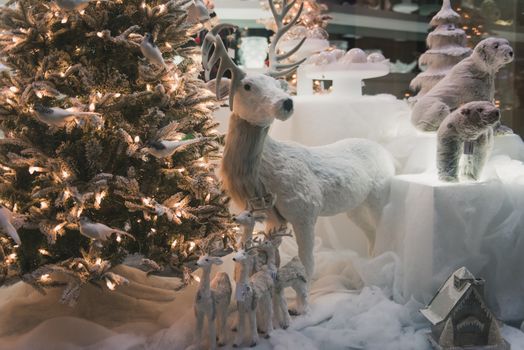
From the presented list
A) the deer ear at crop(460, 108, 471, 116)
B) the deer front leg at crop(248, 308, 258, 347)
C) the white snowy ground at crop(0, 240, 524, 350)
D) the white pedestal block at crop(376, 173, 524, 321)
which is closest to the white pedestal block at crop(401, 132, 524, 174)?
the white pedestal block at crop(376, 173, 524, 321)

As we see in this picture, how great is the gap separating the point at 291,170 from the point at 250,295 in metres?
0.65

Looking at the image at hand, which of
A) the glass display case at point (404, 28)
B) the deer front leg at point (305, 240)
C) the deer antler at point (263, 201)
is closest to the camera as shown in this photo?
the deer antler at point (263, 201)

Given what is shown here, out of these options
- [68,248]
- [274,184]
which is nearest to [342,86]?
[274,184]

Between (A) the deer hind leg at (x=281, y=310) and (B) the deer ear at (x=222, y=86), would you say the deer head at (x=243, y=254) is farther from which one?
(B) the deer ear at (x=222, y=86)

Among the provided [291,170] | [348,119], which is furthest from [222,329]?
[348,119]

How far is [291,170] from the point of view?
2.30 m

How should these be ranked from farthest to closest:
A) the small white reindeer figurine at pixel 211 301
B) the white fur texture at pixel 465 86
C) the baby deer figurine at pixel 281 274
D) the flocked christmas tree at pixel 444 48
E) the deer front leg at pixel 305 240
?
the flocked christmas tree at pixel 444 48 → the white fur texture at pixel 465 86 → the deer front leg at pixel 305 240 → the baby deer figurine at pixel 281 274 → the small white reindeer figurine at pixel 211 301

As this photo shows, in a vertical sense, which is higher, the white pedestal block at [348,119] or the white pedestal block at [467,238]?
the white pedestal block at [348,119]

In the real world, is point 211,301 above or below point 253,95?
below

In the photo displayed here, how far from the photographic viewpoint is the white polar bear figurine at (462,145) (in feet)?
7.29

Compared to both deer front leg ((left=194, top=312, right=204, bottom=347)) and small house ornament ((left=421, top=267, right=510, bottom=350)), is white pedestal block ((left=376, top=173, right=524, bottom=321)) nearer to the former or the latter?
small house ornament ((left=421, top=267, right=510, bottom=350))

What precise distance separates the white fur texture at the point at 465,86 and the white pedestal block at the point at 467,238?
39 centimetres

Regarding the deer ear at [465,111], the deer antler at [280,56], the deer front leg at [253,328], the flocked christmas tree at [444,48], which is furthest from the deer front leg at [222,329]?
the flocked christmas tree at [444,48]

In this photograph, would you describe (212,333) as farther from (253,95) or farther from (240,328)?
(253,95)
